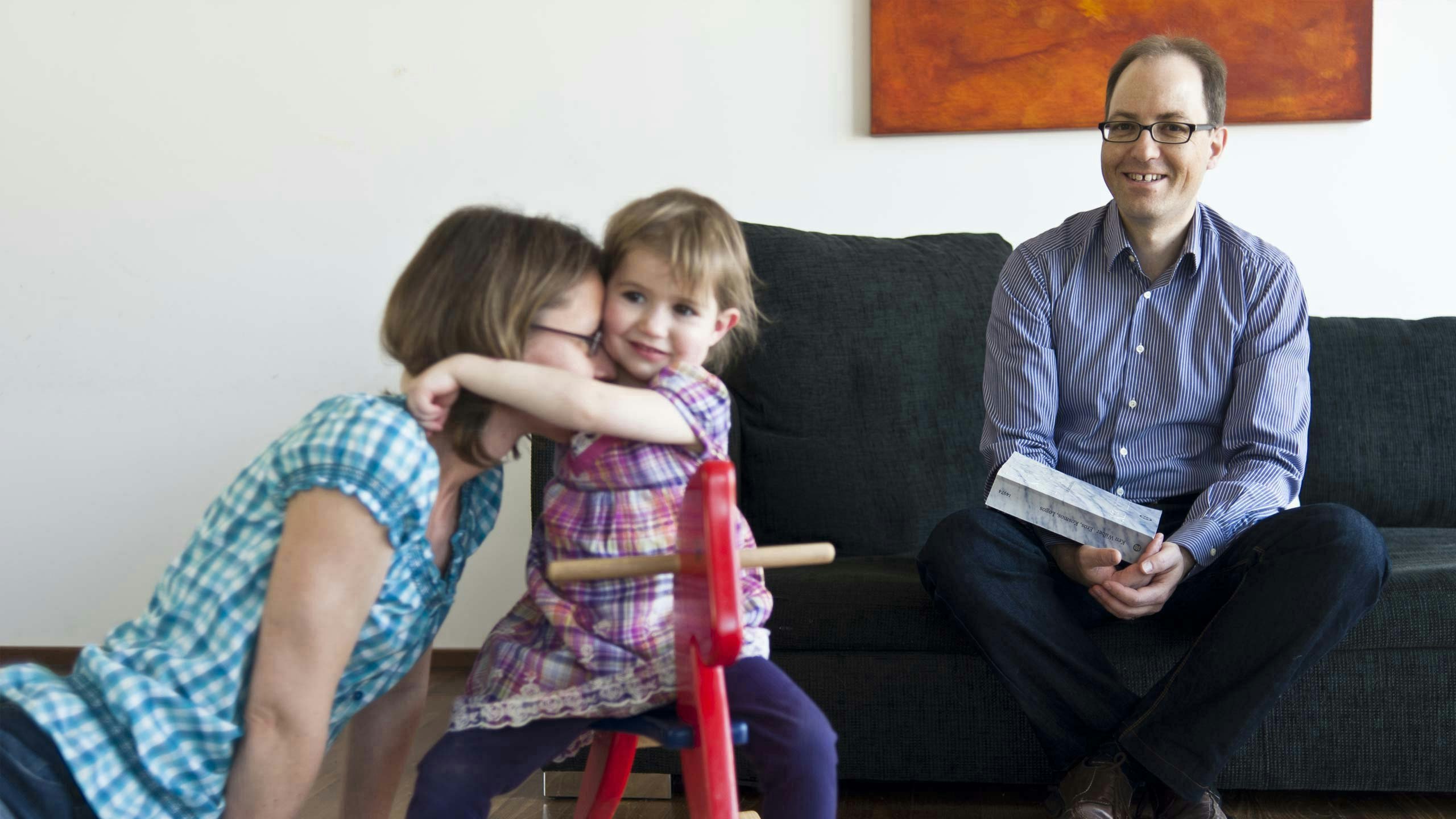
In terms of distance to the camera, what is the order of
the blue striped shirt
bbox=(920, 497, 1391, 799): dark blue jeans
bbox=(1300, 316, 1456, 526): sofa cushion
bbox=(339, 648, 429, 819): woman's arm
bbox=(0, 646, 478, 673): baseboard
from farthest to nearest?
bbox=(0, 646, 478, 673): baseboard
bbox=(1300, 316, 1456, 526): sofa cushion
the blue striped shirt
bbox=(920, 497, 1391, 799): dark blue jeans
bbox=(339, 648, 429, 819): woman's arm

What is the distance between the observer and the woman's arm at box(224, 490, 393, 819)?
1.05 meters

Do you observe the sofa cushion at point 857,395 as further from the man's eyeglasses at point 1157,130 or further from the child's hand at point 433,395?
the child's hand at point 433,395

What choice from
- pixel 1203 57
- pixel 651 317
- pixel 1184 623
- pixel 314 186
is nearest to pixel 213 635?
pixel 651 317

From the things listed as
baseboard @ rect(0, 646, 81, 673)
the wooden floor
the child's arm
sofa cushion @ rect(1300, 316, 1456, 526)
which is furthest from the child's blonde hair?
baseboard @ rect(0, 646, 81, 673)

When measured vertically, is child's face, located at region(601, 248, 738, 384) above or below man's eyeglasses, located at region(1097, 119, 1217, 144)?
below

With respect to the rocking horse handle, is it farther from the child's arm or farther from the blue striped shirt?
the blue striped shirt

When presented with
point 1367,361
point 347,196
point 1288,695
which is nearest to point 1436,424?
point 1367,361

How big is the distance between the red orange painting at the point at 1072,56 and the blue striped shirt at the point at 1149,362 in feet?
2.73

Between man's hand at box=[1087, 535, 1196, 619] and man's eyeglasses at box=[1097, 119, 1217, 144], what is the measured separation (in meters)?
0.63

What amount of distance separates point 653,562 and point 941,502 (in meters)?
1.20

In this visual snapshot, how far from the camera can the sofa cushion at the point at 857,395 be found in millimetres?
2055

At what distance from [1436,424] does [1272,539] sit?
91 centimetres

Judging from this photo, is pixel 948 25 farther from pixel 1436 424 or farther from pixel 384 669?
pixel 384 669

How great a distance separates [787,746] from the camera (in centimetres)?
111
